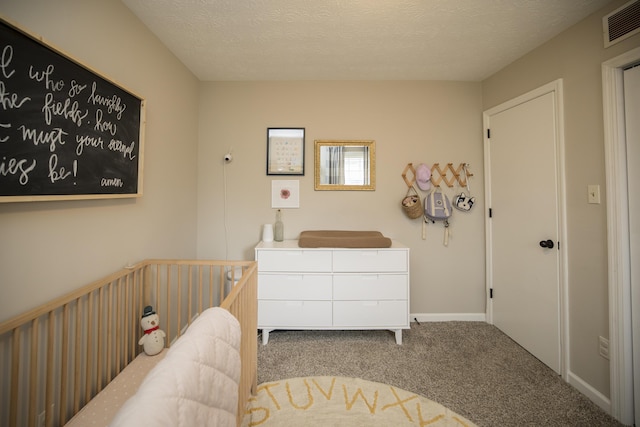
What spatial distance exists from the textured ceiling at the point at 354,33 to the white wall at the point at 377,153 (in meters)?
0.19

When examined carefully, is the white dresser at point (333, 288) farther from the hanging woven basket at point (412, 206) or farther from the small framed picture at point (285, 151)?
the small framed picture at point (285, 151)

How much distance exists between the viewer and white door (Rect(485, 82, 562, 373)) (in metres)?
1.75

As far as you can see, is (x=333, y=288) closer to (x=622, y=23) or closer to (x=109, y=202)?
(x=109, y=202)

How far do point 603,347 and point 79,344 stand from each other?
284cm

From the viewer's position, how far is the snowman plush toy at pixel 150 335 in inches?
54.2

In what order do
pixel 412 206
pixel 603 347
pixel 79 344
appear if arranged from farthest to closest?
1. pixel 412 206
2. pixel 603 347
3. pixel 79 344

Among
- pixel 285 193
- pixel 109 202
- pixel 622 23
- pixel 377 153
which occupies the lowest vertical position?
pixel 109 202

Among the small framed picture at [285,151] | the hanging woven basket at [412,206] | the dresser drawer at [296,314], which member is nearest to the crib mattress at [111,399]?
the dresser drawer at [296,314]

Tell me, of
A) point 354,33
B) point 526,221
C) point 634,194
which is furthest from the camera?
point 526,221

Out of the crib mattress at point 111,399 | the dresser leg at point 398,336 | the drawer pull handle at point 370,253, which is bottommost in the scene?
the dresser leg at point 398,336

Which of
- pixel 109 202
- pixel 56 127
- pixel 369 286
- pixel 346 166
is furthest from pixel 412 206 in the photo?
pixel 56 127

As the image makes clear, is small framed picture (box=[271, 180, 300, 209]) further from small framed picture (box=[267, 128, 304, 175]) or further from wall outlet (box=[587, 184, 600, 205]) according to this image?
wall outlet (box=[587, 184, 600, 205])

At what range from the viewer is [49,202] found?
41.1 inches

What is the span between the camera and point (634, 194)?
1.35 metres
